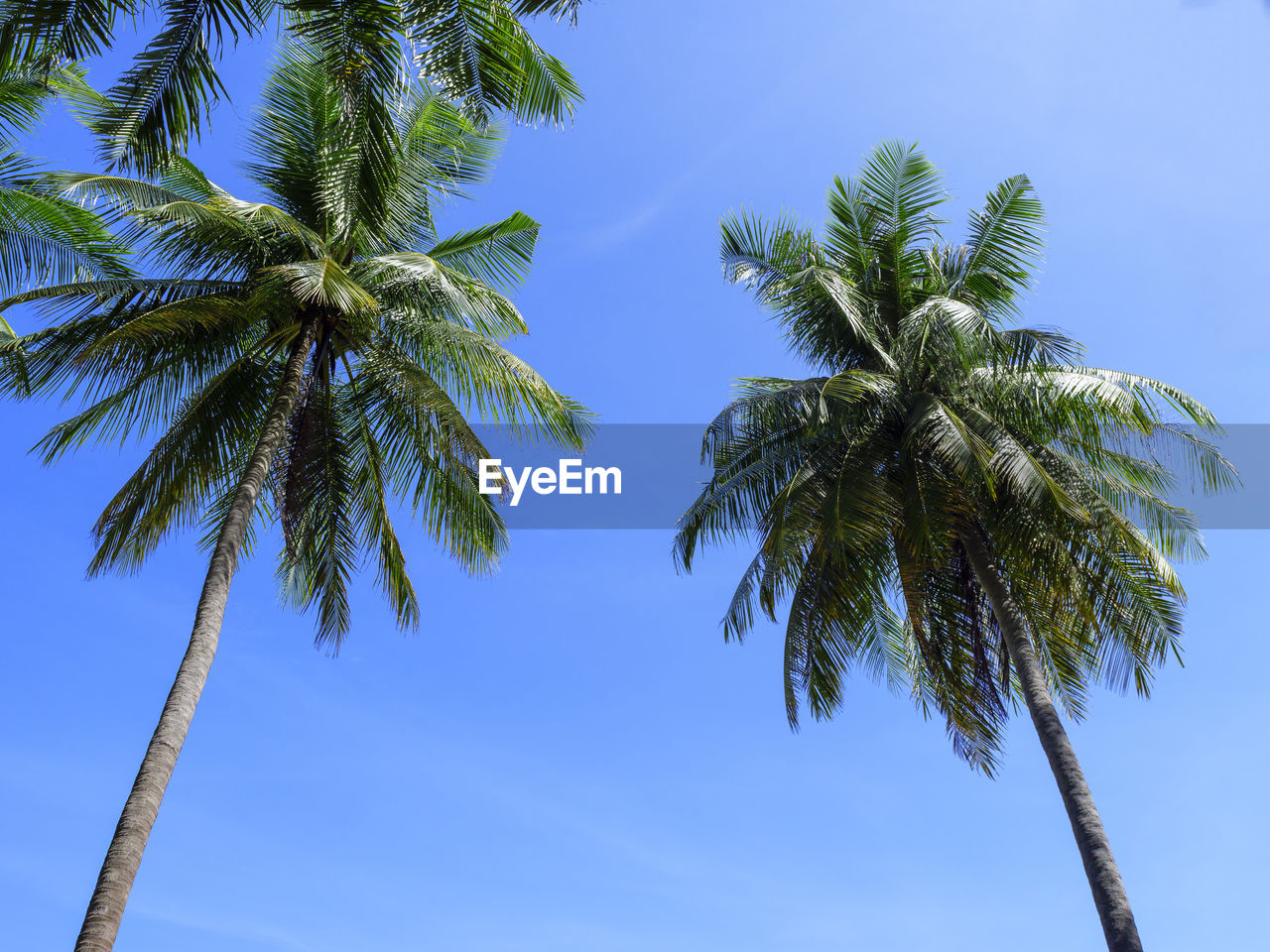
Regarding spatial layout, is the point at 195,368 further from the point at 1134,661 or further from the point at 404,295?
the point at 1134,661

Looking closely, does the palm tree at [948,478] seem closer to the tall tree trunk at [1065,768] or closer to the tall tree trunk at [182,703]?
the tall tree trunk at [1065,768]

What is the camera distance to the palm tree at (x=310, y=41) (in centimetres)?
844

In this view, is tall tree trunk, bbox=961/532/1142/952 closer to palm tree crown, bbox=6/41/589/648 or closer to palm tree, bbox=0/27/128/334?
palm tree crown, bbox=6/41/589/648

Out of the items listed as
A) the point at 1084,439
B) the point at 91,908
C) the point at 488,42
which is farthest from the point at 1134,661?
the point at 91,908

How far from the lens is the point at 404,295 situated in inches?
538

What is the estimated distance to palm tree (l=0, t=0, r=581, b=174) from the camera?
8.44 meters

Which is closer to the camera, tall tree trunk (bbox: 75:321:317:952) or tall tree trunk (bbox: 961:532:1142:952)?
tall tree trunk (bbox: 75:321:317:952)

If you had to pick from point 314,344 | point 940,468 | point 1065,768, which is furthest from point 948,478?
point 314,344

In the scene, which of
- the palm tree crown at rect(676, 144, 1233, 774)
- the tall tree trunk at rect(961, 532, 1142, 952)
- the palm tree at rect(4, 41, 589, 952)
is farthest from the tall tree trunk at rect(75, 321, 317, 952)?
Answer: the tall tree trunk at rect(961, 532, 1142, 952)

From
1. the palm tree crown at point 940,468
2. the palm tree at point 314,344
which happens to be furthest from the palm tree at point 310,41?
the palm tree crown at point 940,468

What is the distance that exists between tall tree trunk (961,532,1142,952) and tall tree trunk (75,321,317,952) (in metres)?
8.39

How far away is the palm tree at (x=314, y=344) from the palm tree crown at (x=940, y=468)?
10.1 feet

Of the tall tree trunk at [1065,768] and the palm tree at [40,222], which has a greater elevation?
the palm tree at [40,222]

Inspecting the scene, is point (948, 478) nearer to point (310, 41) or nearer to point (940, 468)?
point (940, 468)
